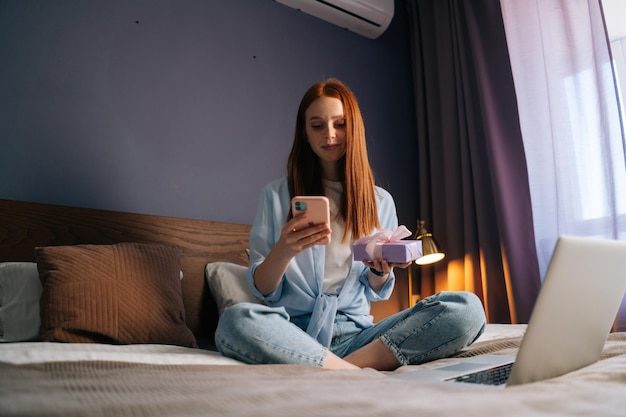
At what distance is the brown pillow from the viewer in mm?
1576

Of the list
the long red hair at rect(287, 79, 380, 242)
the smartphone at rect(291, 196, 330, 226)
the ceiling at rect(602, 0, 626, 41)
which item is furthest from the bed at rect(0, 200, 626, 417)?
the ceiling at rect(602, 0, 626, 41)

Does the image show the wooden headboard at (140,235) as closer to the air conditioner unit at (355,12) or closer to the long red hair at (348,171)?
the long red hair at (348,171)

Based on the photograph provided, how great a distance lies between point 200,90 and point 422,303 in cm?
157

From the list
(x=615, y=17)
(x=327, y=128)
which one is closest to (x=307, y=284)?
(x=327, y=128)

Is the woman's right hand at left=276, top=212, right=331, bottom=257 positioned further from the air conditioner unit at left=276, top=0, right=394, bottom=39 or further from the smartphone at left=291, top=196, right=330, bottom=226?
the air conditioner unit at left=276, top=0, right=394, bottom=39

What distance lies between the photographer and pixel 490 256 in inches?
110

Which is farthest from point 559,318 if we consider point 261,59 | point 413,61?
point 413,61

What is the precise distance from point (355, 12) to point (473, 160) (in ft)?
3.41

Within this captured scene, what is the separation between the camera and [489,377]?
939 mm

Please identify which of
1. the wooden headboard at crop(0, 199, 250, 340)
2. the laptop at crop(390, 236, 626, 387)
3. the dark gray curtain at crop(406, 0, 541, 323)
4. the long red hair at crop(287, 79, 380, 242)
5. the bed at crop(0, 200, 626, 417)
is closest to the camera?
the bed at crop(0, 200, 626, 417)

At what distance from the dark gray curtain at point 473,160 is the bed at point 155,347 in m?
0.58

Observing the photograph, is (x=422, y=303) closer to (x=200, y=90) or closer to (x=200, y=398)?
(x=200, y=398)

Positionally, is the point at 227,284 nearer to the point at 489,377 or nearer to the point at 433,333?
the point at 433,333

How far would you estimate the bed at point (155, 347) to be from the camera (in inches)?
25.4
